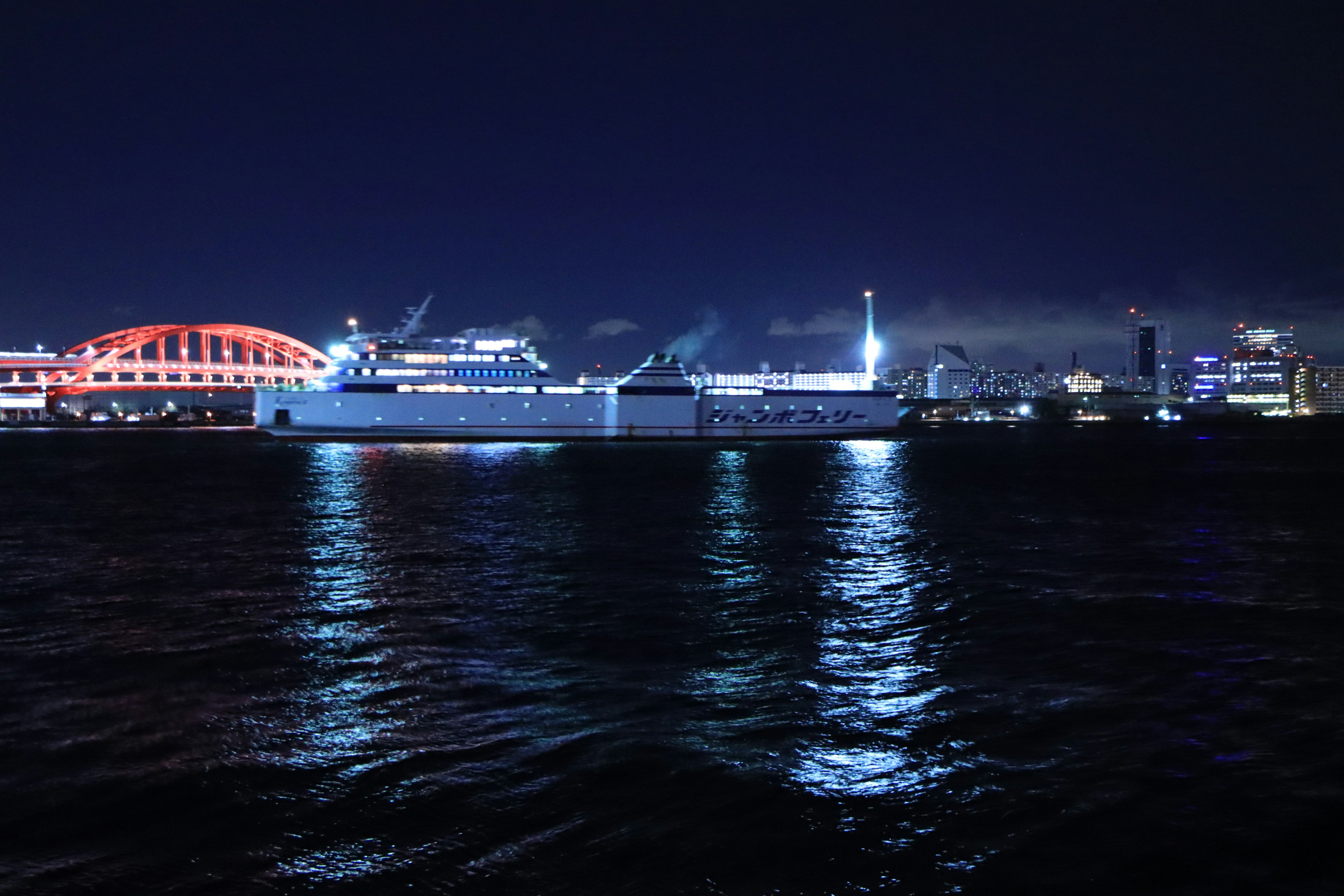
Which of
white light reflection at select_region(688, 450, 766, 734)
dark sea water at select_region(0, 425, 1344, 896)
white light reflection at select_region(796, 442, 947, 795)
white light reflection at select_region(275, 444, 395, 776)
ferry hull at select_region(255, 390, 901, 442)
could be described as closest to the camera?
dark sea water at select_region(0, 425, 1344, 896)

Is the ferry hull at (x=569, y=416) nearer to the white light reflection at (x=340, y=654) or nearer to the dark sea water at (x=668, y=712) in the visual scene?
the white light reflection at (x=340, y=654)

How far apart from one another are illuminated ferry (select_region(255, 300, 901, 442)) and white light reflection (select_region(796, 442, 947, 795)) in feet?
161

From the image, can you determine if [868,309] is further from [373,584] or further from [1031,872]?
[1031,872]

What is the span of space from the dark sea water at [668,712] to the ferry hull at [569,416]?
1786 inches

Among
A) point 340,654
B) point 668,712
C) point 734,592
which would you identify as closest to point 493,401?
point 734,592

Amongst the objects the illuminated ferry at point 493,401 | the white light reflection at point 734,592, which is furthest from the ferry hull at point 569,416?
the white light reflection at point 734,592

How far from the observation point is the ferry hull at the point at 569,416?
65062 millimetres

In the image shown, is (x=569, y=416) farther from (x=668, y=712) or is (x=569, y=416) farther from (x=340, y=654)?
(x=668, y=712)

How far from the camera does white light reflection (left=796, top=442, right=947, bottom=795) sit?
6520 millimetres

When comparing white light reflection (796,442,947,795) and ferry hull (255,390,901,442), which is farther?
ferry hull (255,390,901,442)

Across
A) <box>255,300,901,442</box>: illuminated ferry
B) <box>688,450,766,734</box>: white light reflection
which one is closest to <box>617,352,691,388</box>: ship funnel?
<box>255,300,901,442</box>: illuminated ferry

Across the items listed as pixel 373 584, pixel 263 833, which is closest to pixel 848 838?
pixel 263 833

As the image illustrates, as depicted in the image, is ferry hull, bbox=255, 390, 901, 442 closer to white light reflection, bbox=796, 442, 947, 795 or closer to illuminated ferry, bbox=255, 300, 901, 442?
illuminated ferry, bbox=255, 300, 901, 442

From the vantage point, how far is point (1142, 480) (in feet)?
126
